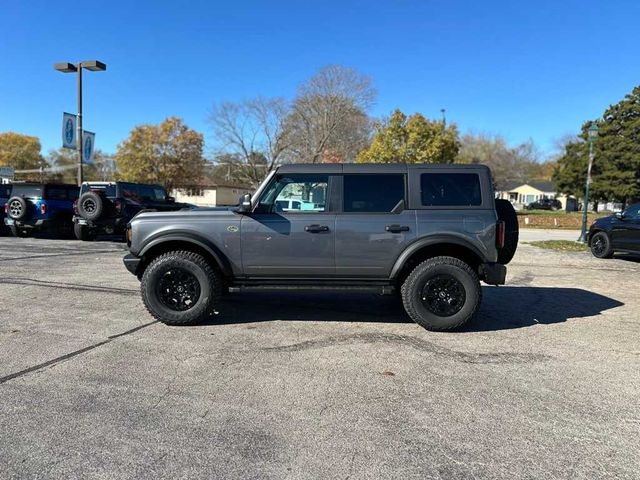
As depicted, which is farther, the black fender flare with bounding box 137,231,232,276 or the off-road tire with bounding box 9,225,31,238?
the off-road tire with bounding box 9,225,31,238

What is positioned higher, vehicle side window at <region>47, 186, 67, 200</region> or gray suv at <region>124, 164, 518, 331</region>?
vehicle side window at <region>47, 186, 67, 200</region>

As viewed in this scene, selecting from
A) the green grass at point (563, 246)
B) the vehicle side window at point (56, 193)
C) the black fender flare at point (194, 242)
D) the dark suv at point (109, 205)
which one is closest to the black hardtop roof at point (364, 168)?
the black fender flare at point (194, 242)

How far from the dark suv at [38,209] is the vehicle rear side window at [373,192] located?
13403mm

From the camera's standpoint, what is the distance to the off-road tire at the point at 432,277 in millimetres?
5609

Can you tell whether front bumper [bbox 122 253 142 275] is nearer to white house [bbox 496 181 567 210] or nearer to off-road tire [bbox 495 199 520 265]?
off-road tire [bbox 495 199 520 265]

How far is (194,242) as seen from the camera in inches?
225

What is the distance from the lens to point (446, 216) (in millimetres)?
5652

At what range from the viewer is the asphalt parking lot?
9.68ft

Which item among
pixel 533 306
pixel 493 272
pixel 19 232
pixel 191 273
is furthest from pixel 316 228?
pixel 19 232

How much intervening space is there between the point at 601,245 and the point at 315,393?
1187 centimetres

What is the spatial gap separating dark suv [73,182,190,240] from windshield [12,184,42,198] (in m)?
1.51

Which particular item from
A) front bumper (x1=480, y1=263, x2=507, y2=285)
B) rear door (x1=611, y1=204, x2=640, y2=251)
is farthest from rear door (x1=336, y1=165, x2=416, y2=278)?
rear door (x1=611, y1=204, x2=640, y2=251)

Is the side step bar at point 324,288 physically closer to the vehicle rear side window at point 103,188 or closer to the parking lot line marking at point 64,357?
the parking lot line marking at point 64,357

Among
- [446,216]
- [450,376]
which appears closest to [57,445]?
[450,376]
